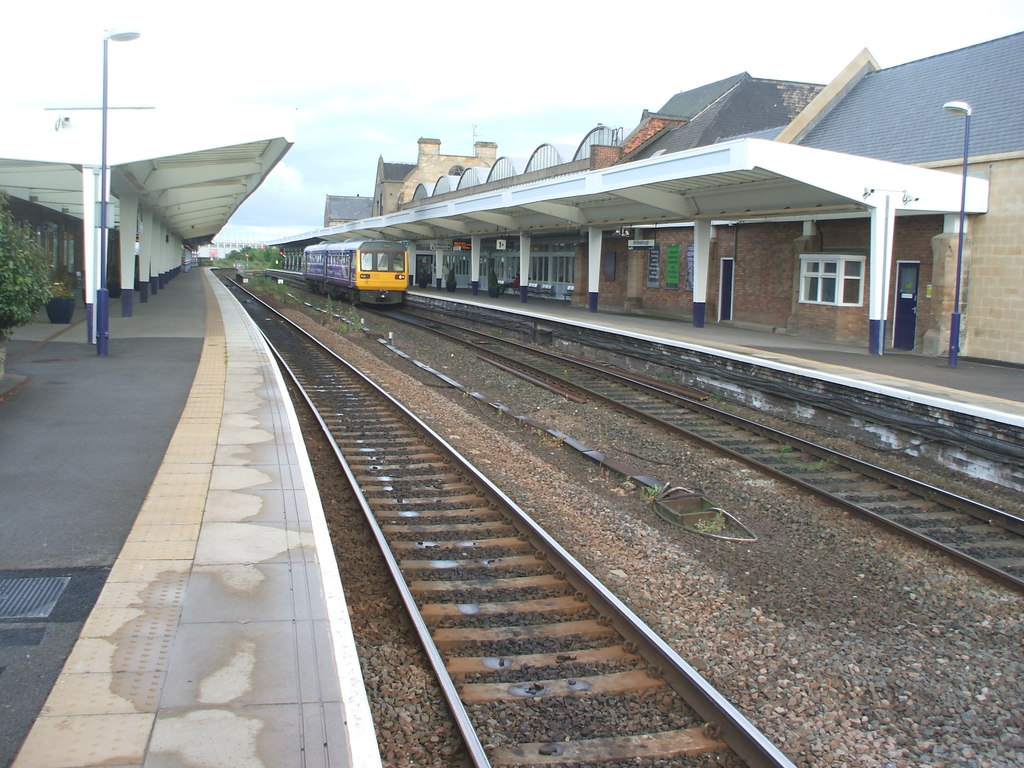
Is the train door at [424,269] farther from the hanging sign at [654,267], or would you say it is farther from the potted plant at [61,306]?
the potted plant at [61,306]

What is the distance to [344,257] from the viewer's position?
36719mm

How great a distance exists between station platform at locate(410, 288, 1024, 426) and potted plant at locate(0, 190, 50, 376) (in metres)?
11.8

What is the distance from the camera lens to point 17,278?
484 inches

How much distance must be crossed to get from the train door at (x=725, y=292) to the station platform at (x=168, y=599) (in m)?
19.1

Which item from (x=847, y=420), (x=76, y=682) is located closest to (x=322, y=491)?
(x=76, y=682)

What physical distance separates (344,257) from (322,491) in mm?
29321

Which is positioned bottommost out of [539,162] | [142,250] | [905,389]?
[905,389]

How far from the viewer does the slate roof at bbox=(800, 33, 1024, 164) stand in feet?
64.3

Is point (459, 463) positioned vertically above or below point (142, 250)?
below

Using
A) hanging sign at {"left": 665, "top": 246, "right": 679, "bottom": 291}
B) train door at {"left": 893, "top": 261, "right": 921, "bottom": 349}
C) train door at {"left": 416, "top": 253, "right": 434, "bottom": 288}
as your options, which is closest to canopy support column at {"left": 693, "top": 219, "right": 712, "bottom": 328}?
hanging sign at {"left": 665, "top": 246, "right": 679, "bottom": 291}

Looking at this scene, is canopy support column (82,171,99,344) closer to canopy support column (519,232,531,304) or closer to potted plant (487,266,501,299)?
canopy support column (519,232,531,304)

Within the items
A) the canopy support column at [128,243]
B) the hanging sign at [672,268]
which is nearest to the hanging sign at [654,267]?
the hanging sign at [672,268]

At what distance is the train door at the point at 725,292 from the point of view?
27078mm

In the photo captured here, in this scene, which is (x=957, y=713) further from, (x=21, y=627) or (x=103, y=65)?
(x=103, y=65)
